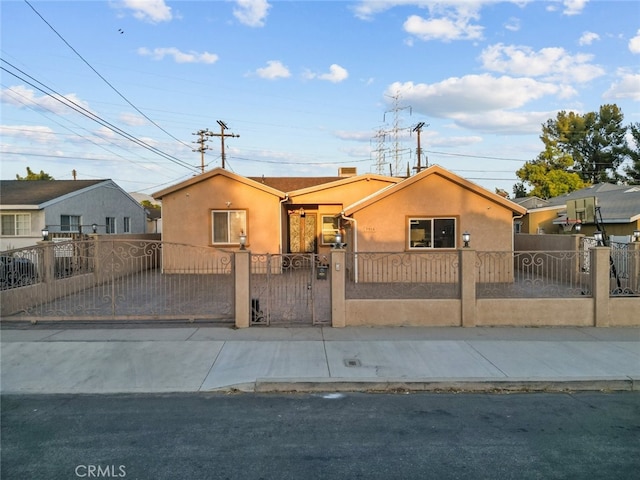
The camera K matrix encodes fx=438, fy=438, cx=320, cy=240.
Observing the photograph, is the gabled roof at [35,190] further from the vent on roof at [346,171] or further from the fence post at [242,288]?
the fence post at [242,288]

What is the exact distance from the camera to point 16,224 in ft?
66.3

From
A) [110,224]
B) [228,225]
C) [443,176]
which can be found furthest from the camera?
[110,224]

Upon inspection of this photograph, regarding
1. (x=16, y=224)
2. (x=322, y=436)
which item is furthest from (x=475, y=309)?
(x=16, y=224)

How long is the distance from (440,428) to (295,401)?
1.77 metres

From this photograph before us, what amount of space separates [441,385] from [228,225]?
1297cm

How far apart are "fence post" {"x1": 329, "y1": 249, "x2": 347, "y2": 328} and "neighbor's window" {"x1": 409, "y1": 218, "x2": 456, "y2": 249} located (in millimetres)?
6629

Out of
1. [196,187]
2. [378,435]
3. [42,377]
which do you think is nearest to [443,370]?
[378,435]

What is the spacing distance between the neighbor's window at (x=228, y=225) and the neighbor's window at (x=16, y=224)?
9.65 m

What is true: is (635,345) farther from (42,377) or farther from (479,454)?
(42,377)

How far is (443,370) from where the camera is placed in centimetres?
634

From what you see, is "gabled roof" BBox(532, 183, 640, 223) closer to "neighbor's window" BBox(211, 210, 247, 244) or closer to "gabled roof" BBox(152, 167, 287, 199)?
"gabled roof" BBox(152, 167, 287, 199)

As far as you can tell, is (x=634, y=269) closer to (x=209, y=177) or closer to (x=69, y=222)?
(x=209, y=177)

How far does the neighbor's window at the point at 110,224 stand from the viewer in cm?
2592

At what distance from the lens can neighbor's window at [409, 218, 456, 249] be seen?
14758 millimetres
